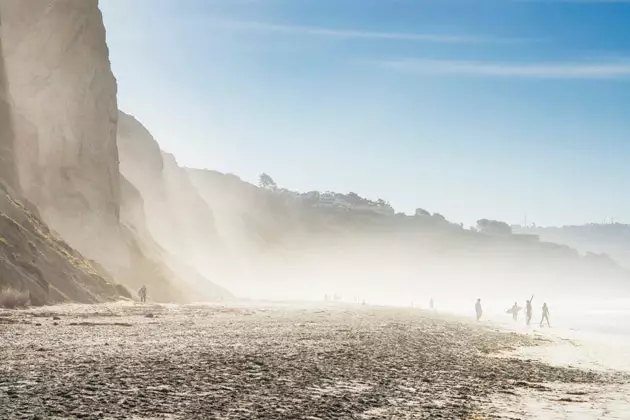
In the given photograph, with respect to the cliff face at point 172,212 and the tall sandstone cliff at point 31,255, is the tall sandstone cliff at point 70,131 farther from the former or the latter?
the cliff face at point 172,212

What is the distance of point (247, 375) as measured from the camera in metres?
13.0

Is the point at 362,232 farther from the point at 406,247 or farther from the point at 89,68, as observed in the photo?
the point at 89,68

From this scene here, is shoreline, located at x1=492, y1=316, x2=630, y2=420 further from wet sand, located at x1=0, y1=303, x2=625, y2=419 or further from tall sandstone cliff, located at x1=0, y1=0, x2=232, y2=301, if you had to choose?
tall sandstone cliff, located at x1=0, y1=0, x2=232, y2=301

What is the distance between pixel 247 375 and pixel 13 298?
17282 millimetres

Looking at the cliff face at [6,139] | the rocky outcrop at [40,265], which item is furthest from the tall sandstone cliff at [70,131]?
the rocky outcrop at [40,265]

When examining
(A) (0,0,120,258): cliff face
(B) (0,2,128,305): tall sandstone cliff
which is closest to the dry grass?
(B) (0,2,128,305): tall sandstone cliff

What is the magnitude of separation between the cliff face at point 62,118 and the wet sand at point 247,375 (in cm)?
2728

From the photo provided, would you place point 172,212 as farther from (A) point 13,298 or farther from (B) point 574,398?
(B) point 574,398

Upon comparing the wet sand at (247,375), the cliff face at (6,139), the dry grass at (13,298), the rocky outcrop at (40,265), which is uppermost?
the cliff face at (6,139)

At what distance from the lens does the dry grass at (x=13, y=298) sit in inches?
1006

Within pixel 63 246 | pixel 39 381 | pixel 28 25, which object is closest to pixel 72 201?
pixel 63 246

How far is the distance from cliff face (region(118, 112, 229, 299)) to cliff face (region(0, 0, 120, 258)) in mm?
16032

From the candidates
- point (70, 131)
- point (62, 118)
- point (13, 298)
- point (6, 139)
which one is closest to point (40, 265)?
point (13, 298)

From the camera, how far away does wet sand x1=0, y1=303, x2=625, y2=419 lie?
9665 millimetres
